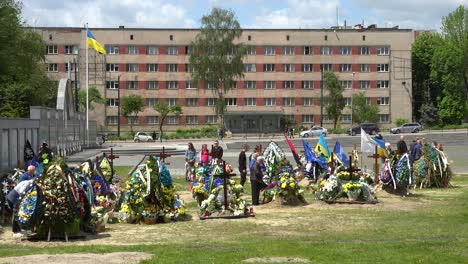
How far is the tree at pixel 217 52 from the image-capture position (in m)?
87.8

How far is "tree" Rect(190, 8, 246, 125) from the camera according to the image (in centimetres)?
8781

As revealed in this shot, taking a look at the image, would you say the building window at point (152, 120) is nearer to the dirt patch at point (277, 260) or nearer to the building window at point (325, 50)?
the building window at point (325, 50)

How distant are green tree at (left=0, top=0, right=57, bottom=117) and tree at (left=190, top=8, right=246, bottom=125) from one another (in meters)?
18.0

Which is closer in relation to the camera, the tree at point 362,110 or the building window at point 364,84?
the tree at point 362,110

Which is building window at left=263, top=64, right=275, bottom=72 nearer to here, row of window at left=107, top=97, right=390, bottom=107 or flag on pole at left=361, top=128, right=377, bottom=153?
row of window at left=107, top=97, right=390, bottom=107

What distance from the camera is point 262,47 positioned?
10144 centimetres

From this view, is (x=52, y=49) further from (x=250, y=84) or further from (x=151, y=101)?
(x=250, y=84)

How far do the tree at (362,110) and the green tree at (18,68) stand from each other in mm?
38804

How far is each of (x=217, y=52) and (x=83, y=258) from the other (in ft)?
250

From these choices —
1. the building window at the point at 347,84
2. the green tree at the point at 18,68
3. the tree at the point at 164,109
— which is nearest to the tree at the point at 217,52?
the tree at the point at 164,109

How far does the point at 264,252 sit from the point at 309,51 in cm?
9084

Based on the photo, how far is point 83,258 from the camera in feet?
41.2

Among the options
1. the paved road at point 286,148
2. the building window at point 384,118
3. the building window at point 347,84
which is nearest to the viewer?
the paved road at point 286,148

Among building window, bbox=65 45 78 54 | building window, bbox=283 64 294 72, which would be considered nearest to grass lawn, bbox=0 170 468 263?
building window, bbox=283 64 294 72
